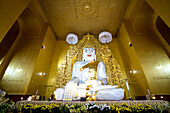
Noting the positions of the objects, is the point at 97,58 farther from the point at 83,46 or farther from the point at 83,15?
the point at 83,15

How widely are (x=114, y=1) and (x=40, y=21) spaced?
4.18 meters

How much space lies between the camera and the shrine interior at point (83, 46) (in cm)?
359

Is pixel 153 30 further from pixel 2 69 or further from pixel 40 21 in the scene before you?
pixel 2 69

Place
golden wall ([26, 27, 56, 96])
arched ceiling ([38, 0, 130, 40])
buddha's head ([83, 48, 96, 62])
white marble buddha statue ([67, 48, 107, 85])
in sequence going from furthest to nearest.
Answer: buddha's head ([83, 48, 96, 62]) < arched ceiling ([38, 0, 130, 40]) < white marble buddha statue ([67, 48, 107, 85]) < golden wall ([26, 27, 56, 96])

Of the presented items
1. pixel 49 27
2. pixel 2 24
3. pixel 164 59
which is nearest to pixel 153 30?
pixel 164 59

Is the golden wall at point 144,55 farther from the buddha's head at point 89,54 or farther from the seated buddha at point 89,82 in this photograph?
the buddha's head at point 89,54

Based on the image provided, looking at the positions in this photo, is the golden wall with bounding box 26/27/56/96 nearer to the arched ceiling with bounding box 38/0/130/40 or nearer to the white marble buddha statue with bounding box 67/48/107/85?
the white marble buddha statue with bounding box 67/48/107/85

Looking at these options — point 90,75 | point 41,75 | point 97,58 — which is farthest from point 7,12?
point 97,58

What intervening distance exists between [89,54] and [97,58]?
0.53 metres

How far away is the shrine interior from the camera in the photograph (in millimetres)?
3586

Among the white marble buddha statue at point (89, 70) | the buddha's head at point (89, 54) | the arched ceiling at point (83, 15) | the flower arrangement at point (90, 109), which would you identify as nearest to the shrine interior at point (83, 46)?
the arched ceiling at point (83, 15)

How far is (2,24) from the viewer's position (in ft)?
8.13

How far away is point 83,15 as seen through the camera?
532 centimetres

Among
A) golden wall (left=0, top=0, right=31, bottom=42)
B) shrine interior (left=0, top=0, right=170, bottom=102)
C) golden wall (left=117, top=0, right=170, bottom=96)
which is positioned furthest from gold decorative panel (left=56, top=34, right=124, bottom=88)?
golden wall (left=0, top=0, right=31, bottom=42)
